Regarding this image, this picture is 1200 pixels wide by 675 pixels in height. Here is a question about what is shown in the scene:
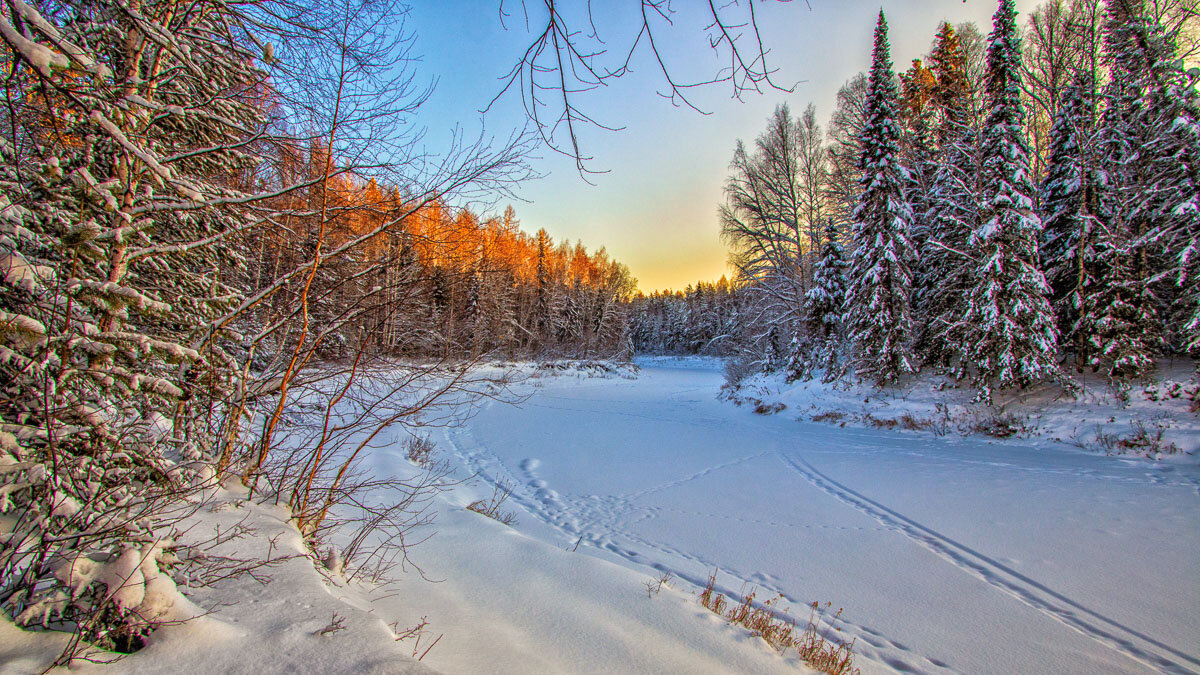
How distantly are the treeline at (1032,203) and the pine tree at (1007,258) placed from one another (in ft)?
0.13

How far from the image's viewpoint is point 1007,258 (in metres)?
10.9

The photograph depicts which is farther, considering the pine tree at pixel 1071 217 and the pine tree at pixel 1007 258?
the pine tree at pixel 1071 217

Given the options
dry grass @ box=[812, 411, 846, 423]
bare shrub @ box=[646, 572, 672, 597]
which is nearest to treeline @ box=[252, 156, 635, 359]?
bare shrub @ box=[646, 572, 672, 597]

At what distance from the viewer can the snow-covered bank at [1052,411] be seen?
812cm

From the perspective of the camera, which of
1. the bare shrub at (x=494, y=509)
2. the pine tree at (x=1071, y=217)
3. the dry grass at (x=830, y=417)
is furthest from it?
the dry grass at (x=830, y=417)

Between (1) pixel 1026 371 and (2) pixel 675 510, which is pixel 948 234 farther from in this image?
(2) pixel 675 510

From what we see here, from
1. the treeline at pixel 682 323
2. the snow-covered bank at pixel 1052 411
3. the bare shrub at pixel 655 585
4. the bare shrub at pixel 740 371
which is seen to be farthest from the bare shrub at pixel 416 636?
the treeline at pixel 682 323

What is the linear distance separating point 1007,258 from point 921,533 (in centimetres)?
961

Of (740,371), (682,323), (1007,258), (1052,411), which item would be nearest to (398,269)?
(1052,411)

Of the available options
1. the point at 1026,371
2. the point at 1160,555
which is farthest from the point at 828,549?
the point at 1026,371

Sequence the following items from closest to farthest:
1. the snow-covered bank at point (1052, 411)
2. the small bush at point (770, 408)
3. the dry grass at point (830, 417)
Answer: the snow-covered bank at point (1052, 411) < the dry grass at point (830, 417) < the small bush at point (770, 408)

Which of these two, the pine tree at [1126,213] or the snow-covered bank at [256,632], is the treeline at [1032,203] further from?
the snow-covered bank at [256,632]

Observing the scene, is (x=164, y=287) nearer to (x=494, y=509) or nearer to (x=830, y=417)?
(x=494, y=509)

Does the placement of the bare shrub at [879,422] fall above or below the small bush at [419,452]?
above
